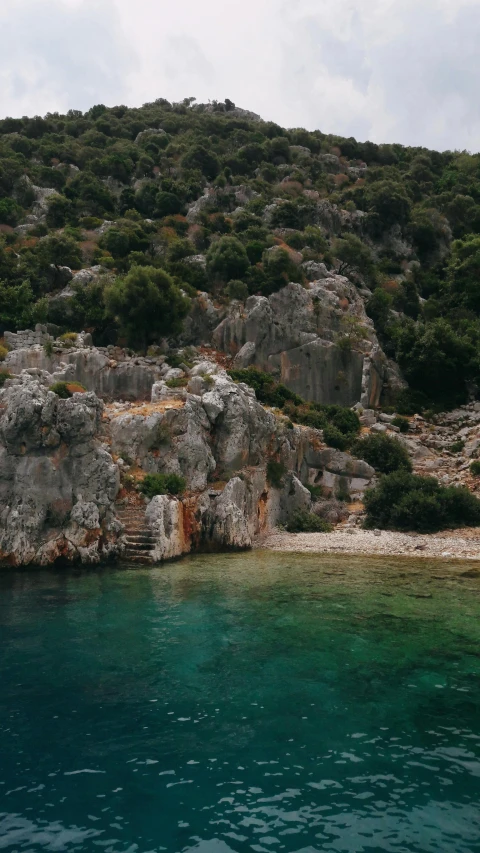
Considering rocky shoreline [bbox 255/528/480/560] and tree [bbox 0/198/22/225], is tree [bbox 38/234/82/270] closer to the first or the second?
tree [bbox 0/198/22/225]

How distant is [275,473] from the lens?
97.8ft

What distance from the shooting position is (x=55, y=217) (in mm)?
65938

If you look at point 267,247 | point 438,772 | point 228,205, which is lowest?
point 438,772

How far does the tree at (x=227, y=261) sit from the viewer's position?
54219 mm

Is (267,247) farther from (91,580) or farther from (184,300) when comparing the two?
(91,580)

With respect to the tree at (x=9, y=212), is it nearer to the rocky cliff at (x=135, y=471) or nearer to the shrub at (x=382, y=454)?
the rocky cliff at (x=135, y=471)

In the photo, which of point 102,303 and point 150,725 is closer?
point 150,725

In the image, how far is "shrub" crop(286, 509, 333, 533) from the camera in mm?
29306

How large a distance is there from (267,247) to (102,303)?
20358 mm

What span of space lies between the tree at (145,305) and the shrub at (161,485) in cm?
2077

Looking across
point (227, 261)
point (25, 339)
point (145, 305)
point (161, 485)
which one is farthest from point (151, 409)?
point (227, 261)

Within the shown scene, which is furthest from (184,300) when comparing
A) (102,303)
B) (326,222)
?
(326,222)

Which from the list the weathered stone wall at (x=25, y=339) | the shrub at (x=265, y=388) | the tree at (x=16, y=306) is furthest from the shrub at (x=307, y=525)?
the tree at (x=16, y=306)

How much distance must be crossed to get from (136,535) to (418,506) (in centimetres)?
1324
